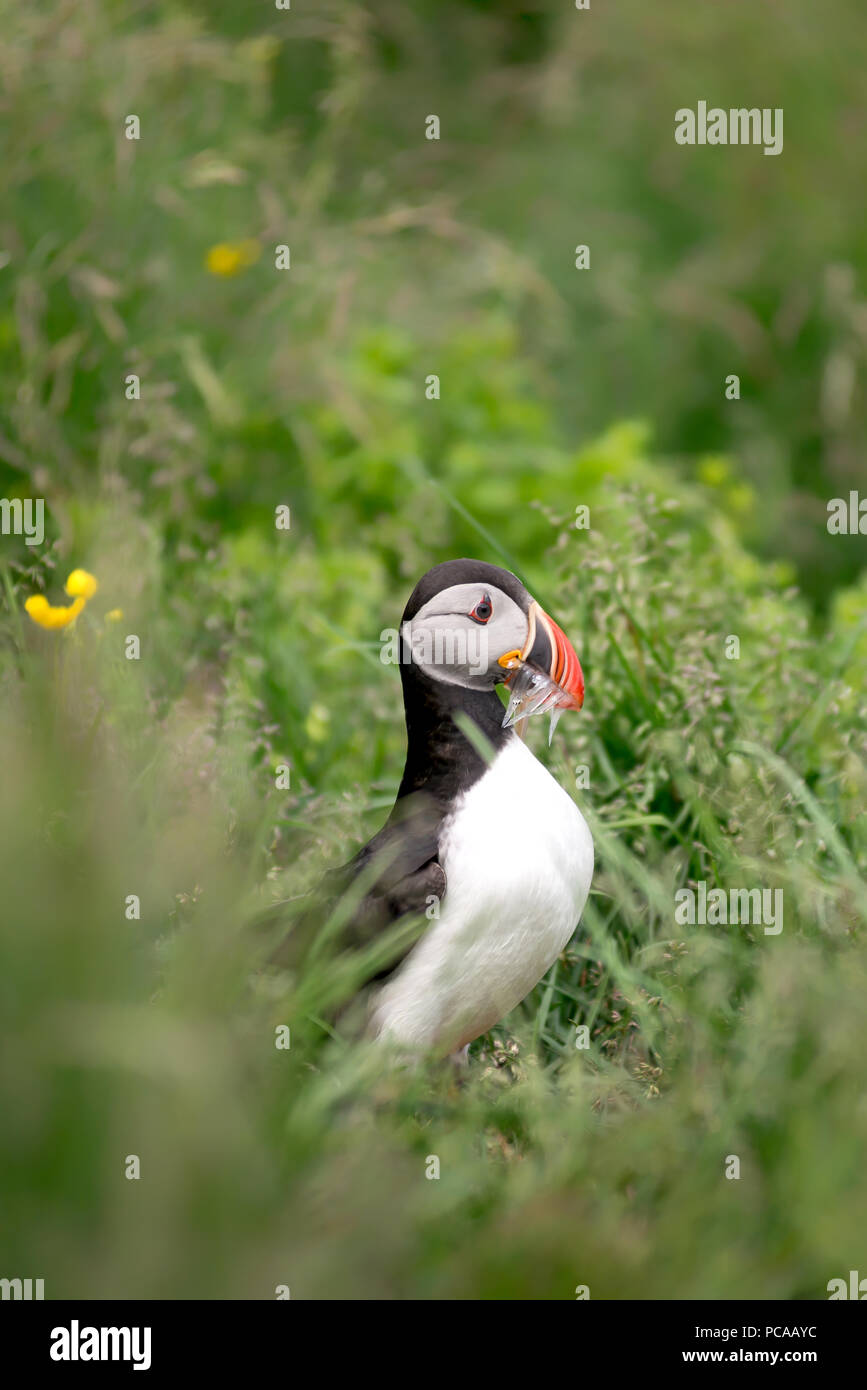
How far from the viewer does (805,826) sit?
368 centimetres

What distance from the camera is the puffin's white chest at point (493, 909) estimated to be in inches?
118

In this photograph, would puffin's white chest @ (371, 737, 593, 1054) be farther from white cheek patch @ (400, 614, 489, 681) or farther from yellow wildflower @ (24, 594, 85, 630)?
yellow wildflower @ (24, 594, 85, 630)

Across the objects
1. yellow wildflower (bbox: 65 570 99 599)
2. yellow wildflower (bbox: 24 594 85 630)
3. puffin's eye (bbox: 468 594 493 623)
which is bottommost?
puffin's eye (bbox: 468 594 493 623)

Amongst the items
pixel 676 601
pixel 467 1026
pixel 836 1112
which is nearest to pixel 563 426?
pixel 676 601

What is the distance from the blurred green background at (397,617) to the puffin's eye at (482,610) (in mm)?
563

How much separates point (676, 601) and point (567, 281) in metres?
4.33

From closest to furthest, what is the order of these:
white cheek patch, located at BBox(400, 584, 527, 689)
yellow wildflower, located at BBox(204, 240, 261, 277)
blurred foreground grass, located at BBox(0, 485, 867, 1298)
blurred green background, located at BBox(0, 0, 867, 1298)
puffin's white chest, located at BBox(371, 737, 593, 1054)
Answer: blurred foreground grass, located at BBox(0, 485, 867, 1298) < blurred green background, located at BBox(0, 0, 867, 1298) < puffin's white chest, located at BBox(371, 737, 593, 1054) < white cheek patch, located at BBox(400, 584, 527, 689) < yellow wildflower, located at BBox(204, 240, 261, 277)

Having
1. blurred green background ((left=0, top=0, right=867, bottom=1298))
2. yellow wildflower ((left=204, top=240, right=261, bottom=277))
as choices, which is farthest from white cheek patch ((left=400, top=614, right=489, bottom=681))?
yellow wildflower ((left=204, top=240, right=261, bottom=277))

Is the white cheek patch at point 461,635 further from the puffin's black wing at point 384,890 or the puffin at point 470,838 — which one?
the puffin's black wing at point 384,890

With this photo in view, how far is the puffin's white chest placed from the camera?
3.01m

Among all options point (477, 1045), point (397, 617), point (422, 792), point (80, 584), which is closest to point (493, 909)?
point (422, 792)

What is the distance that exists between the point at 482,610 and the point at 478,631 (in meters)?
0.04

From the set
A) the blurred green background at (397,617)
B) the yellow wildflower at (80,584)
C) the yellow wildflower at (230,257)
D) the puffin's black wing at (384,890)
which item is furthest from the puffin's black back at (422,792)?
the yellow wildflower at (230,257)
